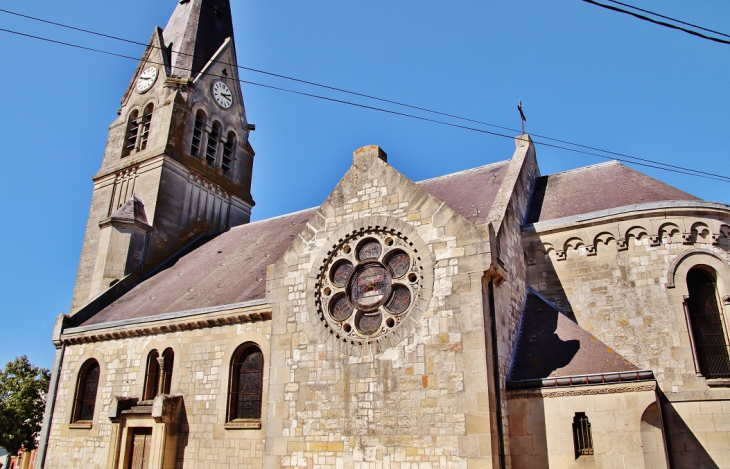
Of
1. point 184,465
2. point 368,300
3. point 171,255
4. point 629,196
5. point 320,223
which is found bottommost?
point 184,465

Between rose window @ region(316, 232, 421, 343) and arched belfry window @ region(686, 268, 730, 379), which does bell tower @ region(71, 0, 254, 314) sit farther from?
arched belfry window @ region(686, 268, 730, 379)

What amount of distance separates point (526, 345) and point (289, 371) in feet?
17.1

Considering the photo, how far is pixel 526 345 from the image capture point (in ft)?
42.1

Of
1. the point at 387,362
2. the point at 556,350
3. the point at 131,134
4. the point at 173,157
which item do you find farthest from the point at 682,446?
the point at 131,134

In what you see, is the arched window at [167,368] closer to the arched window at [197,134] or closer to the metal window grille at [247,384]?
the metal window grille at [247,384]

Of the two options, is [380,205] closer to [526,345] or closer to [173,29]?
[526,345]

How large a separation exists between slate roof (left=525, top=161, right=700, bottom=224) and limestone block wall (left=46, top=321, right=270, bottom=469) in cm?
823

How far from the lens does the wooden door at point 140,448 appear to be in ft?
52.3

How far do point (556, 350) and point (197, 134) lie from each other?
20.3 metres

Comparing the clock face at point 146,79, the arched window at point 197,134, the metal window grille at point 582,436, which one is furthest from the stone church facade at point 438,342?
the clock face at point 146,79

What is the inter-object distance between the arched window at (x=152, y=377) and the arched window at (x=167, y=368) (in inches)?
8.8

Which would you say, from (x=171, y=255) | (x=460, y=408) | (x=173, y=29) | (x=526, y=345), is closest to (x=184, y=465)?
(x=460, y=408)

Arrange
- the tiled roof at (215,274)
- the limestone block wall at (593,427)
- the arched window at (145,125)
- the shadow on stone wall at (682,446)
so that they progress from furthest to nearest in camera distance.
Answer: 1. the arched window at (145,125)
2. the tiled roof at (215,274)
3. the shadow on stone wall at (682,446)
4. the limestone block wall at (593,427)

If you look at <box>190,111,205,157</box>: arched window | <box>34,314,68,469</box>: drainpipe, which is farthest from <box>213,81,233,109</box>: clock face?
<box>34,314,68,469</box>: drainpipe
